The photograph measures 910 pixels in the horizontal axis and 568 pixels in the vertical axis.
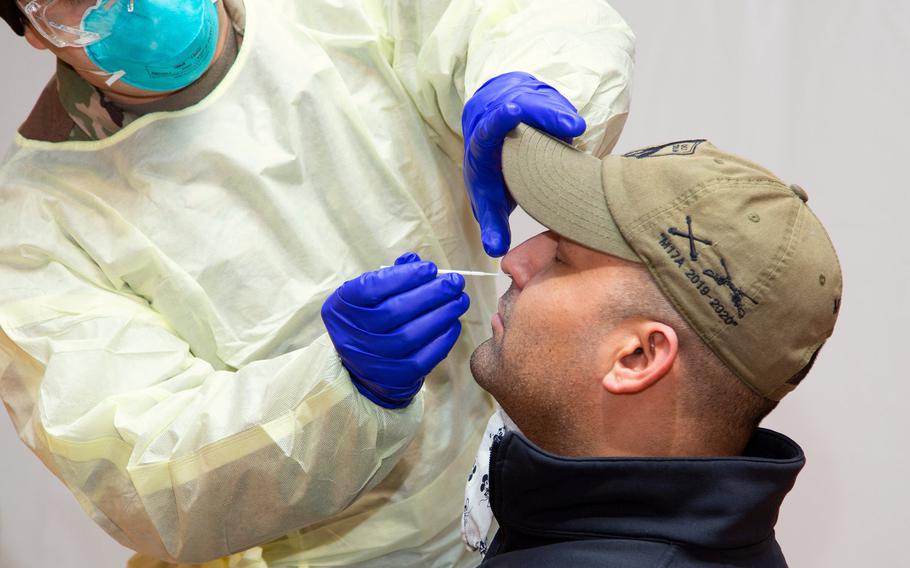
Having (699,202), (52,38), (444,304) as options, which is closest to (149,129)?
(52,38)

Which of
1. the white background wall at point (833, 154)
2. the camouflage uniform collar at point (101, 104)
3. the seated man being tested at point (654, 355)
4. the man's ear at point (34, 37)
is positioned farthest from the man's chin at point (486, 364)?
the white background wall at point (833, 154)

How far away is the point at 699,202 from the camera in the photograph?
122 centimetres

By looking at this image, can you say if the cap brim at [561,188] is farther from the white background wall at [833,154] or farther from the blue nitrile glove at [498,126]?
the white background wall at [833,154]

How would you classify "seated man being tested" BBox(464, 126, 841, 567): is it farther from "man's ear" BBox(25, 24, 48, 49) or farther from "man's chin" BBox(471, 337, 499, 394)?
"man's ear" BBox(25, 24, 48, 49)

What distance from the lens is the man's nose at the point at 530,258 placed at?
1.40 m

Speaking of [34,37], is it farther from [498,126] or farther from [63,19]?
[498,126]

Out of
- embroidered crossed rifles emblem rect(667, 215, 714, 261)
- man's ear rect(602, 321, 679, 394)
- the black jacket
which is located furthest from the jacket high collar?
embroidered crossed rifles emblem rect(667, 215, 714, 261)

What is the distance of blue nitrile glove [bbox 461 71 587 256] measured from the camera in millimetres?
1346

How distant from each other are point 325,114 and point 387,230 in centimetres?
20

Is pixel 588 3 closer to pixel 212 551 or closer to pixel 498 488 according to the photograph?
pixel 498 488

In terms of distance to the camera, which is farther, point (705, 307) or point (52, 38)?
point (52, 38)

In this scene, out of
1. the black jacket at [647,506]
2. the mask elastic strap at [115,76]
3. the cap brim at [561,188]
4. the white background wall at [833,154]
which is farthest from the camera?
the white background wall at [833,154]

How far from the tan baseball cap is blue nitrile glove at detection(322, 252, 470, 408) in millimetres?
200

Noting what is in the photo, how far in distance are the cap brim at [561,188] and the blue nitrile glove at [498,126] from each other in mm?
23
